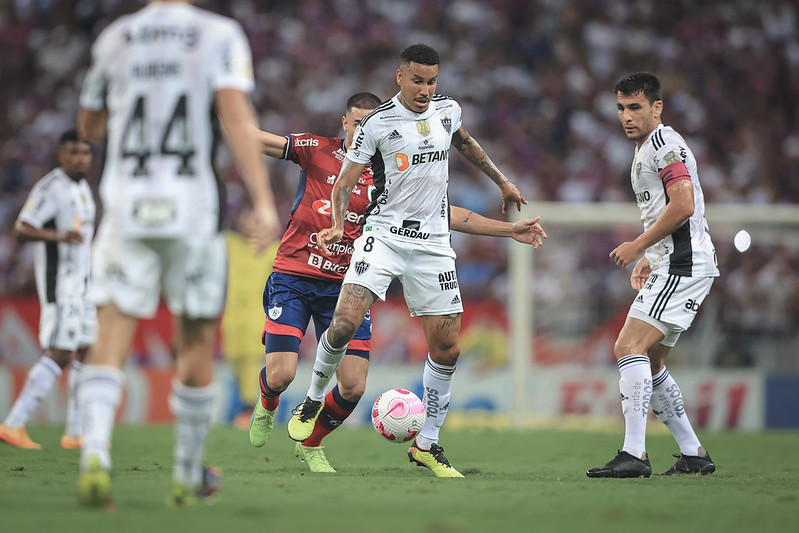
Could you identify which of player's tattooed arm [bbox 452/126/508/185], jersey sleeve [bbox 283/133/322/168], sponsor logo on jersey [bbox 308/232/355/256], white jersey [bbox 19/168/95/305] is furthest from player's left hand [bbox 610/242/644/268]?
white jersey [bbox 19/168/95/305]

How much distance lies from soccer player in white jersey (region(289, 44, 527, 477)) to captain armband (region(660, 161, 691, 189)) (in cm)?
164

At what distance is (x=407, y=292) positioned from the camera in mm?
7625

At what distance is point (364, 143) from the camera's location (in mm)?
7484

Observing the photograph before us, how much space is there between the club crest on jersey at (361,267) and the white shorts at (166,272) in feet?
7.85

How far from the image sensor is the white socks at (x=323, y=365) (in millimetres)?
7684

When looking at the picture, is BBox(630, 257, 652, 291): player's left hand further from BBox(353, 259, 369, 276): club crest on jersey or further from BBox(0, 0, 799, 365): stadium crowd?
BBox(0, 0, 799, 365): stadium crowd

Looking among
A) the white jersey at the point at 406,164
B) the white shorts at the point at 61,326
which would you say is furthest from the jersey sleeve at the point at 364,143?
the white shorts at the point at 61,326

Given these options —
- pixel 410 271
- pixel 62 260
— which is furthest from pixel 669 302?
pixel 62 260

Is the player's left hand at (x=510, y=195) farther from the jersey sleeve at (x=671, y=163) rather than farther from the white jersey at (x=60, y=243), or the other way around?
the white jersey at (x=60, y=243)

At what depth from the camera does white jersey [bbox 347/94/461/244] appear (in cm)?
747

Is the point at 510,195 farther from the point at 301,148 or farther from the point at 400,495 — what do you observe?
the point at 400,495

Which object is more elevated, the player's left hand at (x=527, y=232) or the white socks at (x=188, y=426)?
the player's left hand at (x=527, y=232)

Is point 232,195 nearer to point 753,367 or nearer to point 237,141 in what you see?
point 753,367

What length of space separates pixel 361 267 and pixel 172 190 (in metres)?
2.64
